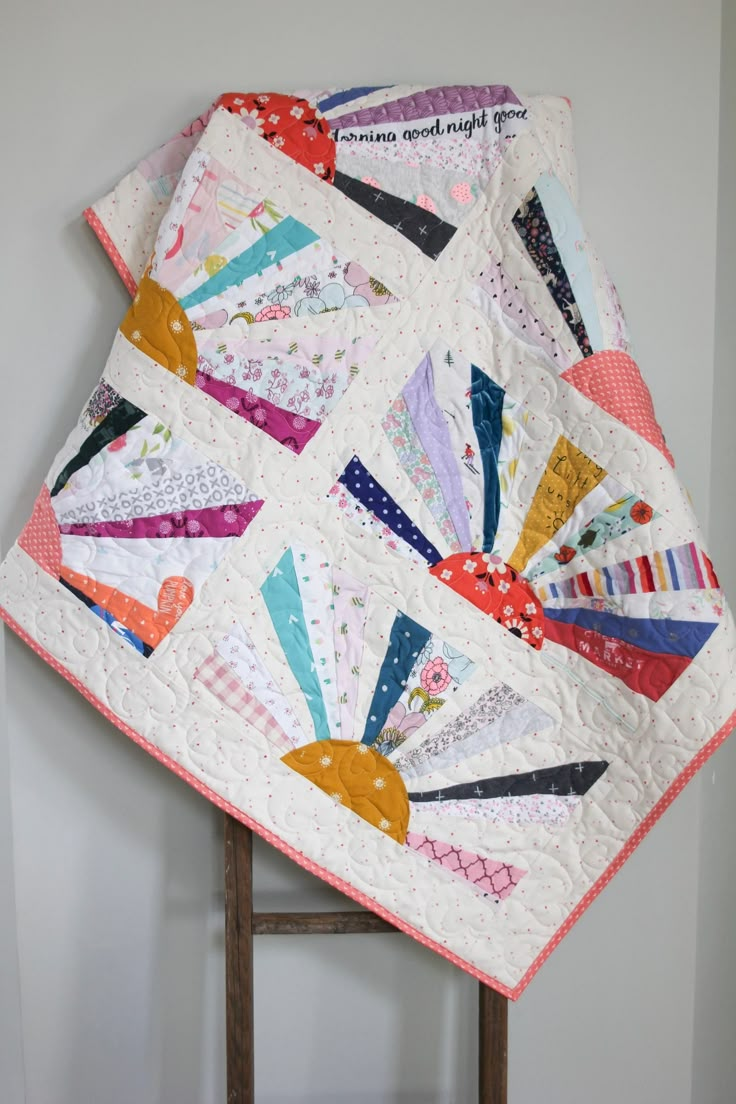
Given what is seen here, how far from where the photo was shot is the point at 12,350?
109 cm

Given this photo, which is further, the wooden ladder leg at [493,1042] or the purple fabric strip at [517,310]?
the wooden ladder leg at [493,1042]

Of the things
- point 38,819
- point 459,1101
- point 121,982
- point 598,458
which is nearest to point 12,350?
point 38,819

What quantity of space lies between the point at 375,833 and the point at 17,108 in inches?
38.4

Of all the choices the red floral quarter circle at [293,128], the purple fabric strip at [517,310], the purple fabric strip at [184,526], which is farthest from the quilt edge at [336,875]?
the red floral quarter circle at [293,128]

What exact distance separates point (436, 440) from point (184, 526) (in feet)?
1.00

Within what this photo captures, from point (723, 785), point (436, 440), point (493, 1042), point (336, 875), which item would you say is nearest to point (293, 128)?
point (436, 440)

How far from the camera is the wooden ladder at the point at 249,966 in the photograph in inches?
41.1

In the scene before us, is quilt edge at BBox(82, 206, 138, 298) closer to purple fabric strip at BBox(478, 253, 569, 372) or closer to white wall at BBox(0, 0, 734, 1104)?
white wall at BBox(0, 0, 734, 1104)

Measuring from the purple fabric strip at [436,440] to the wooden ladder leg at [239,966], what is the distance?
1.50 feet

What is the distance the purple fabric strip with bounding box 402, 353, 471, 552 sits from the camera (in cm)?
99

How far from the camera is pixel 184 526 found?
977 mm

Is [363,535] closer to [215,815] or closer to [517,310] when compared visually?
[517,310]

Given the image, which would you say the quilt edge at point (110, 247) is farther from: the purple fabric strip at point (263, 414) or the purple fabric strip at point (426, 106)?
the purple fabric strip at point (426, 106)

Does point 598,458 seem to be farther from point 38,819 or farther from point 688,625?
point 38,819
